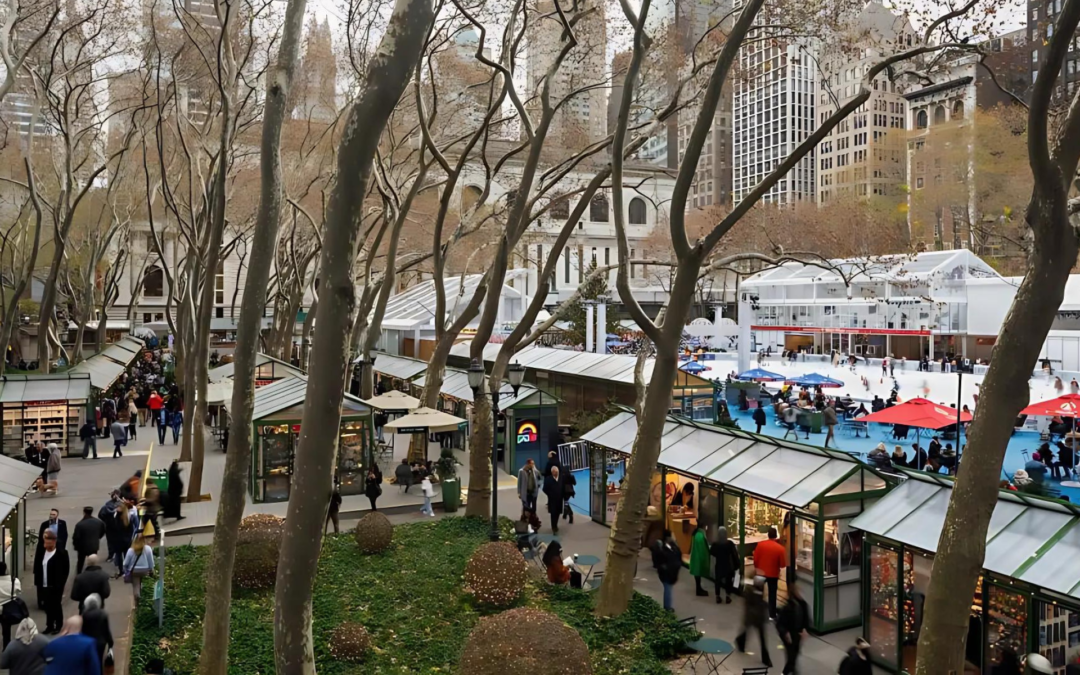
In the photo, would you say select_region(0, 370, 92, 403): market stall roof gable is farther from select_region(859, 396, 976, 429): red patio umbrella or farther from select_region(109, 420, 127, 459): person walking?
select_region(859, 396, 976, 429): red patio umbrella

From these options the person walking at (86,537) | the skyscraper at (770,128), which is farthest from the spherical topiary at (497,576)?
the skyscraper at (770,128)

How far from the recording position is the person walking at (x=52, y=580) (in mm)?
9742

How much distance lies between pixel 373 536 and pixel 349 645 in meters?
4.11

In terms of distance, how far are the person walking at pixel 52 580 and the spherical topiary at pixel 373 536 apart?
4010mm

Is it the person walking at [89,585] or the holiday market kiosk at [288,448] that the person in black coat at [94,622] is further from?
the holiday market kiosk at [288,448]

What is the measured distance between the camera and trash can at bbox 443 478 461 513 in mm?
16391

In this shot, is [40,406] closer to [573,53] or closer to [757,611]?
[573,53]

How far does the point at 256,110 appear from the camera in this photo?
68.7 feet

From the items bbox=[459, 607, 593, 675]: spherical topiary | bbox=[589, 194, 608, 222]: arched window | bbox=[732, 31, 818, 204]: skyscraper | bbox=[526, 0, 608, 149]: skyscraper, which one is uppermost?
bbox=[732, 31, 818, 204]: skyscraper

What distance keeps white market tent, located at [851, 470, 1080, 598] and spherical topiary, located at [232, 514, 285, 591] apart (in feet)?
23.6

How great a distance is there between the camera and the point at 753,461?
12414mm

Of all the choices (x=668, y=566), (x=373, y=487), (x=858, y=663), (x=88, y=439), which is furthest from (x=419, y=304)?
(x=858, y=663)

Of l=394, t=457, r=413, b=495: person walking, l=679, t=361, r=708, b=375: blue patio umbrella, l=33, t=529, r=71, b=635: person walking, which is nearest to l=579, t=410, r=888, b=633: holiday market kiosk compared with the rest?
l=394, t=457, r=413, b=495: person walking

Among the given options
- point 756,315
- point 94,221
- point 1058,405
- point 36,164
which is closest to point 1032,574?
point 1058,405
